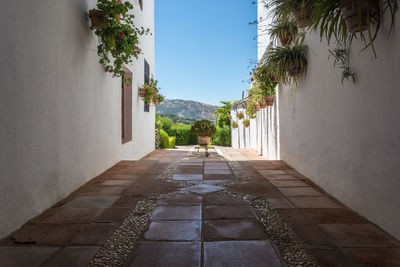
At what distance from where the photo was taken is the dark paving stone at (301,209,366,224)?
2236mm

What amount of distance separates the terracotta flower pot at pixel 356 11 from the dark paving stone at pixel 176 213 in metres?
1.71

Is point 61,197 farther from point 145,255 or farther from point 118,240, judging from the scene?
point 145,255

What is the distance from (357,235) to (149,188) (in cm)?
200

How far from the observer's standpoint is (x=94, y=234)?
1.98 m

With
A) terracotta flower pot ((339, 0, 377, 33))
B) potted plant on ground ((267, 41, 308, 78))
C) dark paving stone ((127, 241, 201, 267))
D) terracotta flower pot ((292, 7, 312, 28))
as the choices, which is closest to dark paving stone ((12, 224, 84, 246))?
dark paving stone ((127, 241, 201, 267))

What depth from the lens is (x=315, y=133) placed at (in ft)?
11.6

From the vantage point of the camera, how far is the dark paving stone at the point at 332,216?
2.24 metres

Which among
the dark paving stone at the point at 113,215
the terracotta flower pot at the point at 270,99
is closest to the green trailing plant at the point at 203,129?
the terracotta flower pot at the point at 270,99

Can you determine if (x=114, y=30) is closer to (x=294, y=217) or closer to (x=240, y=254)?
(x=294, y=217)

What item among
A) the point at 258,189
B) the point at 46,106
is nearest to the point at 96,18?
the point at 46,106

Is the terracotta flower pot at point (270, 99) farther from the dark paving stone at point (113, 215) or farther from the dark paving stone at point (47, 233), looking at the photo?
the dark paving stone at point (47, 233)

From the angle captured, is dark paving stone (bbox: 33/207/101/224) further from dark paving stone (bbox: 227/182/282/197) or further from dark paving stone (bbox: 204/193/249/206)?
dark paving stone (bbox: 227/182/282/197)

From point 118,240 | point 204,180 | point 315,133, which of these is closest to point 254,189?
point 204,180

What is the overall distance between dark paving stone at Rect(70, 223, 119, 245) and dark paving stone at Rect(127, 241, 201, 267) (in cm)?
27
